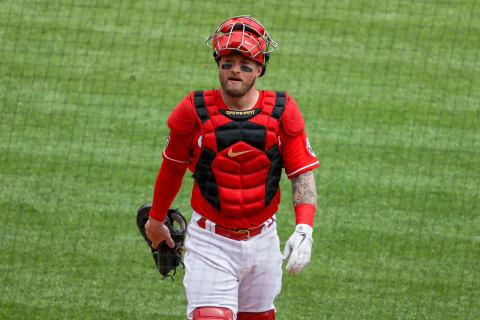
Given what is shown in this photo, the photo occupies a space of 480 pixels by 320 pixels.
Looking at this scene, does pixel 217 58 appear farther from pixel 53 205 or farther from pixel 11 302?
pixel 53 205

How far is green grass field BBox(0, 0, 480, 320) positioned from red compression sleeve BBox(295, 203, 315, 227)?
1.75 meters

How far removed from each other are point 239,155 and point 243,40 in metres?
0.64

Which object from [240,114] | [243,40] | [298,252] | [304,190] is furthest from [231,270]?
[243,40]

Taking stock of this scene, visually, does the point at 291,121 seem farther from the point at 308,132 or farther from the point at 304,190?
the point at 308,132

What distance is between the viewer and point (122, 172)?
746cm

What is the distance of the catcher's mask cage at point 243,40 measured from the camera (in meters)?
3.88

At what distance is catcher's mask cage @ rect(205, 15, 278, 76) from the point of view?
3.88 meters

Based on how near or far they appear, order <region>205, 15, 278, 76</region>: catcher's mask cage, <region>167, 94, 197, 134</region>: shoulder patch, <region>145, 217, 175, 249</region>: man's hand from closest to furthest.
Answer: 1. <region>205, 15, 278, 76</region>: catcher's mask cage
2. <region>167, 94, 197, 134</region>: shoulder patch
3. <region>145, 217, 175, 249</region>: man's hand

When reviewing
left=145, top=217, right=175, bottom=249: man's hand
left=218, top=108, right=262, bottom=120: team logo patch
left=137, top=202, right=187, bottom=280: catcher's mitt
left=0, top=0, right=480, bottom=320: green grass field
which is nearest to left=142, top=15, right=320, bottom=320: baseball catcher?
left=218, top=108, right=262, bottom=120: team logo patch

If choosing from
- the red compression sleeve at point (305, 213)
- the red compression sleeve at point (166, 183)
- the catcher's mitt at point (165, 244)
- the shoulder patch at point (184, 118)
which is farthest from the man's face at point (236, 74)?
the catcher's mitt at point (165, 244)

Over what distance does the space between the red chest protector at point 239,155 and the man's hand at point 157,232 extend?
19.7 inches

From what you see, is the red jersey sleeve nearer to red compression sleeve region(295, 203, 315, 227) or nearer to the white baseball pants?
red compression sleeve region(295, 203, 315, 227)

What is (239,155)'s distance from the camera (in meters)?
3.96

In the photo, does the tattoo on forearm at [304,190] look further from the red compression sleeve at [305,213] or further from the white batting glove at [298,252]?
the white batting glove at [298,252]
